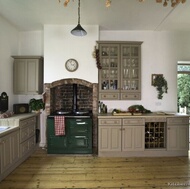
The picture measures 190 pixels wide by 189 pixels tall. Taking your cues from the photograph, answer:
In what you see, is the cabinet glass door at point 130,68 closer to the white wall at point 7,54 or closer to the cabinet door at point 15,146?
the cabinet door at point 15,146

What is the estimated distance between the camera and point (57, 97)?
4.29m

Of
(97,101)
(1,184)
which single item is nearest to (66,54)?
(97,101)

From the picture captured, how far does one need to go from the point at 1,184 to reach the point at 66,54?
2.89 m

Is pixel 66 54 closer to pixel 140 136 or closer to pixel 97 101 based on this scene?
pixel 97 101

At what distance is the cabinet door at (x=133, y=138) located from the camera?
11.8 feet

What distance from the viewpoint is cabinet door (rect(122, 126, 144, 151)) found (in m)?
3.59

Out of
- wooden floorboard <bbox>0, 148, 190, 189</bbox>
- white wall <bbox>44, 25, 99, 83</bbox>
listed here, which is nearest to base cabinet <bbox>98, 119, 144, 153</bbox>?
wooden floorboard <bbox>0, 148, 190, 189</bbox>

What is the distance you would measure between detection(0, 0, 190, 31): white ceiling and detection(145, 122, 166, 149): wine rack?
2.39m

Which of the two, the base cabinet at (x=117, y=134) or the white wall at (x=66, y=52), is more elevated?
the white wall at (x=66, y=52)

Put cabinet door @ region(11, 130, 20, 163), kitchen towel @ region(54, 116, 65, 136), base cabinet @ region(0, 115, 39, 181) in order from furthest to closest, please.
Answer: kitchen towel @ region(54, 116, 65, 136) < cabinet door @ region(11, 130, 20, 163) < base cabinet @ region(0, 115, 39, 181)

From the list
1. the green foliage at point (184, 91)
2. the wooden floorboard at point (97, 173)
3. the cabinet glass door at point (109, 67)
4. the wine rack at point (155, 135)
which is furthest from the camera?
the green foliage at point (184, 91)

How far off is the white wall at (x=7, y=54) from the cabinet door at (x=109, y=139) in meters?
2.34

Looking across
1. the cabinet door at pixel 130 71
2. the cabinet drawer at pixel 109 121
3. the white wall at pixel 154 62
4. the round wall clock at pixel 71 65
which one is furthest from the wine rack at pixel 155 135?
the round wall clock at pixel 71 65

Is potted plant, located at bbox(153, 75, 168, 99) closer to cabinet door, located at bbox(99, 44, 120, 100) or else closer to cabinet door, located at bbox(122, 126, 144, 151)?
cabinet door, located at bbox(99, 44, 120, 100)
